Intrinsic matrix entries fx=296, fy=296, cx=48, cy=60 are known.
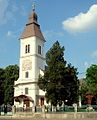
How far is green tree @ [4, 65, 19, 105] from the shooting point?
6475 centimetres

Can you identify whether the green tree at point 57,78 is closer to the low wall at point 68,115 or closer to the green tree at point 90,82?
the low wall at point 68,115

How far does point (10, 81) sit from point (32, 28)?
1324 centimetres

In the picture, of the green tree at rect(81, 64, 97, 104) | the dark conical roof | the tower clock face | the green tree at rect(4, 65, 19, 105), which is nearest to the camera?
the green tree at rect(81, 64, 97, 104)

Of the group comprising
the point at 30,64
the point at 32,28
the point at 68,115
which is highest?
the point at 32,28

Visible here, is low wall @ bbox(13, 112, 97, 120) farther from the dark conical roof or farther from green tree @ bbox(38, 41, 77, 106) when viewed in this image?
the dark conical roof

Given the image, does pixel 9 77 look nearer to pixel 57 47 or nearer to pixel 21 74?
pixel 21 74

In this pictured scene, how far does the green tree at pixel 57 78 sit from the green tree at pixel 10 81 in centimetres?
1940

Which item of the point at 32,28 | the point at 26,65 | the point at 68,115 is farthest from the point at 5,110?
the point at 68,115

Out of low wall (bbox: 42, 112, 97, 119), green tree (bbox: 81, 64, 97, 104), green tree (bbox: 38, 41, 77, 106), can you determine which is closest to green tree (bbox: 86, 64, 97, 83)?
green tree (bbox: 81, 64, 97, 104)

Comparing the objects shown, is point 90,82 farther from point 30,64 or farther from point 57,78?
point 57,78

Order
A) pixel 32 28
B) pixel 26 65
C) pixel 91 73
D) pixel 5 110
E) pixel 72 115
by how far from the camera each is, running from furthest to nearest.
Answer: pixel 91 73 < pixel 32 28 < pixel 26 65 < pixel 5 110 < pixel 72 115

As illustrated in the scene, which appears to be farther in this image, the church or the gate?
the church

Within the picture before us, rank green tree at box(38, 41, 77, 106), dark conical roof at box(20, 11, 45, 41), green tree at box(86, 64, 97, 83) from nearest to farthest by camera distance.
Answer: green tree at box(38, 41, 77, 106) < green tree at box(86, 64, 97, 83) < dark conical roof at box(20, 11, 45, 41)

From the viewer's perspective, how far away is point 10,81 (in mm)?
67250
